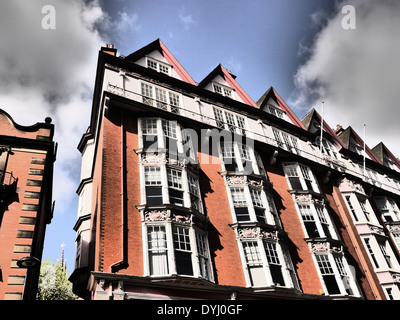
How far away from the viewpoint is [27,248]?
1541 cm

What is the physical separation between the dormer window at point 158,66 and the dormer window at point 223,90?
4.60 m

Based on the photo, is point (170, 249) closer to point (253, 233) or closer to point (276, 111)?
point (253, 233)

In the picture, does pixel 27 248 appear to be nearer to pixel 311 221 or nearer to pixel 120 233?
pixel 120 233

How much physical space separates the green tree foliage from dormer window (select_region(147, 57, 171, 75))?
2601 centimetres

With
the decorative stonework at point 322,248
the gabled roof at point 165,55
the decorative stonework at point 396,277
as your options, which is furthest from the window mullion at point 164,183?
the decorative stonework at point 396,277

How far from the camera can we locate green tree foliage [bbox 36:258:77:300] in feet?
115

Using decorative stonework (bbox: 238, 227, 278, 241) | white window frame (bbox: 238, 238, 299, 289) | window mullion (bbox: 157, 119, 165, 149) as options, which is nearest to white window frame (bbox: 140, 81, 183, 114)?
window mullion (bbox: 157, 119, 165, 149)

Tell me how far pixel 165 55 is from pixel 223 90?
5.83 meters

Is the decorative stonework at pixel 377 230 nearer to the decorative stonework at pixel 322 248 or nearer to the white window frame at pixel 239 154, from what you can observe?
the decorative stonework at pixel 322 248

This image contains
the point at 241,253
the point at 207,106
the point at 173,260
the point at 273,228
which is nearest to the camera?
the point at 173,260

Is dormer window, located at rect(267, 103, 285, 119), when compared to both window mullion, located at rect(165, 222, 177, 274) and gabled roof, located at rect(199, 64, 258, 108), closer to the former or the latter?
gabled roof, located at rect(199, 64, 258, 108)
